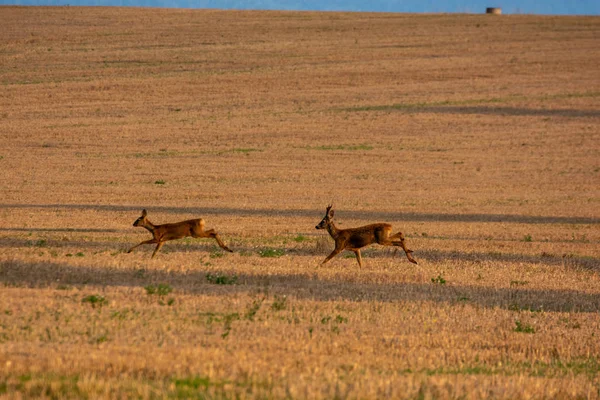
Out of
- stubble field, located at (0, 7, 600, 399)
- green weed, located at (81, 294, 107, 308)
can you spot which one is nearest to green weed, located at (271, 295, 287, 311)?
stubble field, located at (0, 7, 600, 399)

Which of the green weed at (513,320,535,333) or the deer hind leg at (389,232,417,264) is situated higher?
the deer hind leg at (389,232,417,264)

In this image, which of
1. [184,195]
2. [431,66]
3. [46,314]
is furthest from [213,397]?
[431,66]

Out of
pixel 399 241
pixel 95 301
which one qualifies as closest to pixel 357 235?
pixel 399 241

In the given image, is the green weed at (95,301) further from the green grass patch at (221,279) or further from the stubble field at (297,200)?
the green grass patch at (221,279)

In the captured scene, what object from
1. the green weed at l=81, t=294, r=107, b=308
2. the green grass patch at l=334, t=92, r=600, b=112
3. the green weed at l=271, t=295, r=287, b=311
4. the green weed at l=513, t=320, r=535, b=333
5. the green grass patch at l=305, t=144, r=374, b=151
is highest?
the green grass patch at l=334, t=92, r=600, b=112

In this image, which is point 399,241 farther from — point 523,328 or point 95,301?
point 95,301

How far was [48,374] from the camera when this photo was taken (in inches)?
310

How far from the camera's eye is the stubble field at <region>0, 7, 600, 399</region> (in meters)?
9.02

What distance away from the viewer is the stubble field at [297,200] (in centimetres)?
902

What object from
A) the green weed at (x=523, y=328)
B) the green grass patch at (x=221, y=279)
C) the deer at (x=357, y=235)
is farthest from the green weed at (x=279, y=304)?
the deer at (x=357, y=235)

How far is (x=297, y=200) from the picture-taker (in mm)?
28281

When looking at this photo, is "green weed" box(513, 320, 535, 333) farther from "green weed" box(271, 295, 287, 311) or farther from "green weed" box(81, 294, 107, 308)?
"green weed" box(81, 294, 107, 308)

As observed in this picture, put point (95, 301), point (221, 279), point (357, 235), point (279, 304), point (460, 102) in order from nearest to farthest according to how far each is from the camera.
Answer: point (95, 301)
point (279, 304)
point (221, 279)
point (357, 235)
point (460, 102)

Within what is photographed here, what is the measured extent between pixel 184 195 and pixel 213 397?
21708 millimetres
